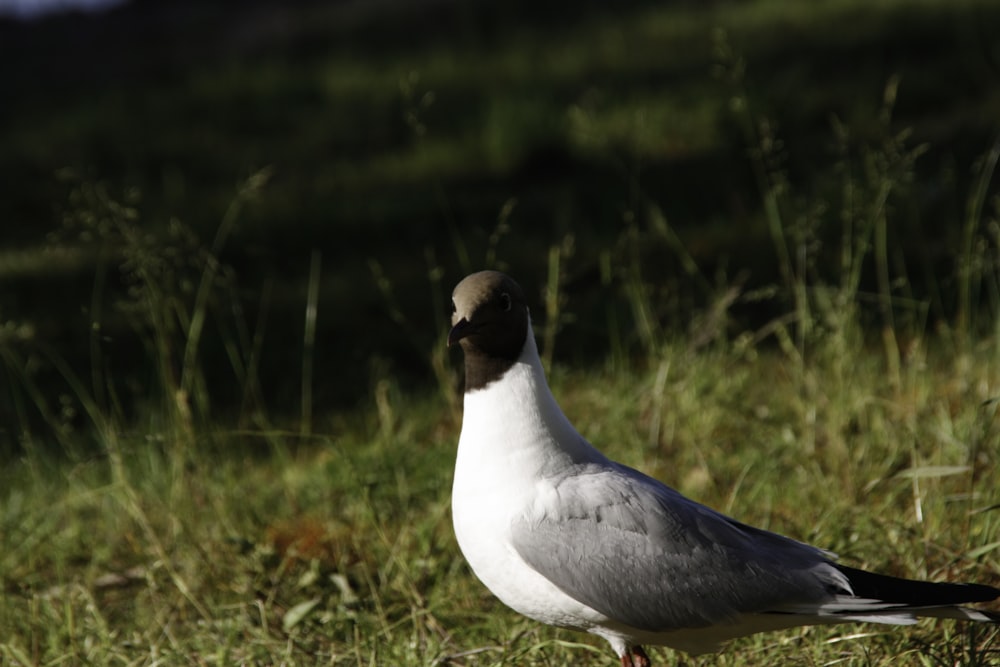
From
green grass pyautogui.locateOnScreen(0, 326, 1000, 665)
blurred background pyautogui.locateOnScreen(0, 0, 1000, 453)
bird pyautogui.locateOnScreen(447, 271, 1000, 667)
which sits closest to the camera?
bird pyautogui.locateOnScreen(447, 271, 1000, 667)

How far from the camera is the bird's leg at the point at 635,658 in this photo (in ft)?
8.64

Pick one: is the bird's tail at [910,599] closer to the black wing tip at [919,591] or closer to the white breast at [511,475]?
the black wing tip at [919,591]

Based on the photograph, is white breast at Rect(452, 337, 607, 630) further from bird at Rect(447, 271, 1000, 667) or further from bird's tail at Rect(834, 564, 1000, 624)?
bird's tail at Rect(834, 564, 1000, 624)

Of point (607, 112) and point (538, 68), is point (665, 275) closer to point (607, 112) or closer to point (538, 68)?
point (607, 112)

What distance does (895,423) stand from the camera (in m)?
3.87

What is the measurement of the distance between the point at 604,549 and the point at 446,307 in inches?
122

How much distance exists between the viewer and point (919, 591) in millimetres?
2395

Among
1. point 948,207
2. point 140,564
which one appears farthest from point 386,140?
point 140,564

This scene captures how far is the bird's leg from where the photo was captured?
2633 millimetres

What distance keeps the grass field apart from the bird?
0.31m

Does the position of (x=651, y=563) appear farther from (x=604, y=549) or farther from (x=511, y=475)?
(x=511, y=475)

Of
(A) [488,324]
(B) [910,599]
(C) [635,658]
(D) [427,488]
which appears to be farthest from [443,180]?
(B) [910,599]

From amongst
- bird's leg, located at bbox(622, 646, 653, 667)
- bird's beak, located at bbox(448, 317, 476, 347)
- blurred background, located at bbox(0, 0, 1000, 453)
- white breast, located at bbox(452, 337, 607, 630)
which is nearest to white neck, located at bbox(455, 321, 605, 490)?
white breast, located at bbox(452, 337, 607, 630)

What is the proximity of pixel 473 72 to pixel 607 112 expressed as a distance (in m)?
1.39
